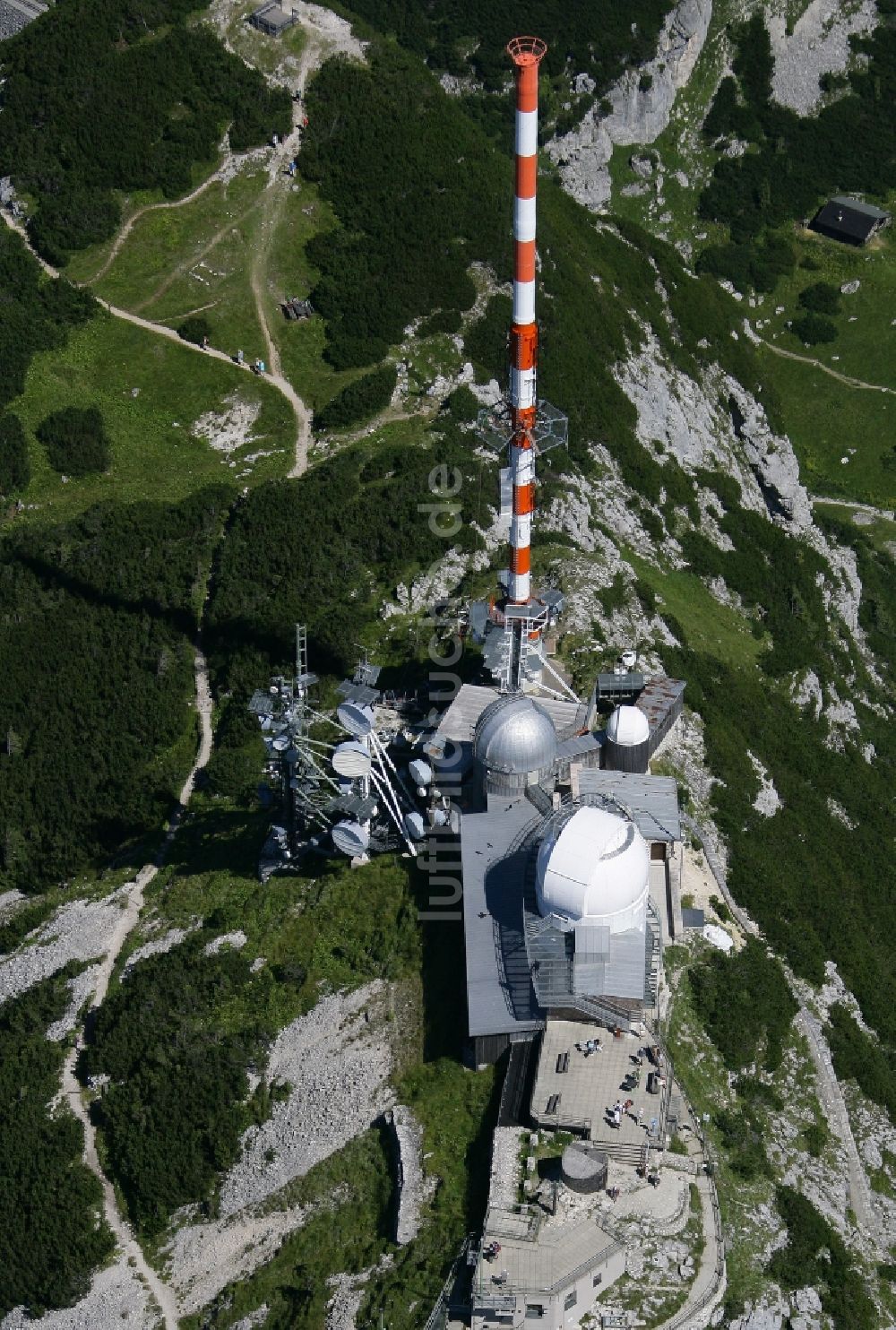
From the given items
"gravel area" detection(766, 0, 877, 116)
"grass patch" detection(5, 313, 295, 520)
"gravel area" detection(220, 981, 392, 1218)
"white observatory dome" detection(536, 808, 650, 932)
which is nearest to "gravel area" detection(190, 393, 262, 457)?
"grass patch" detection(5, 313, 295, 520)

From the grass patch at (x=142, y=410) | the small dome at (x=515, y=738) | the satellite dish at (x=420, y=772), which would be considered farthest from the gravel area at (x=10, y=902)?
the small dome at (x=515, y=738)

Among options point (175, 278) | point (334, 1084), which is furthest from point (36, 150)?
point (334, 1084)

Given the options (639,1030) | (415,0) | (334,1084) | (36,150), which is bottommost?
(334,1084)

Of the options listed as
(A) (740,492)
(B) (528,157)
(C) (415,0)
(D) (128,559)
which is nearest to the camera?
(B) (528,157)

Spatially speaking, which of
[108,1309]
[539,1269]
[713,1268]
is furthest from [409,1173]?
[108,1309]

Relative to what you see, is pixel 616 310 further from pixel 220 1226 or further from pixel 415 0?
pixel 220 1226

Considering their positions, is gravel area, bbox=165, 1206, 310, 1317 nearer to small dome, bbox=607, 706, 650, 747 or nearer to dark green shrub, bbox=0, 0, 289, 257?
small dome, bbox=607, 706, 650, 747
